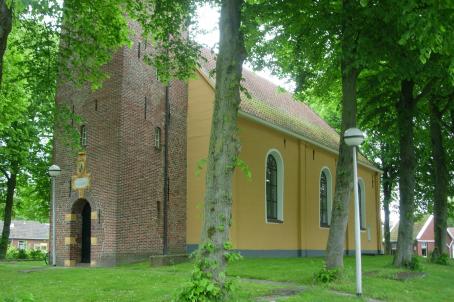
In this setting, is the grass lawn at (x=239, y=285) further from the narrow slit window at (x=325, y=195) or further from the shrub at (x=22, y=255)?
the shrub at (x=22, y=255)

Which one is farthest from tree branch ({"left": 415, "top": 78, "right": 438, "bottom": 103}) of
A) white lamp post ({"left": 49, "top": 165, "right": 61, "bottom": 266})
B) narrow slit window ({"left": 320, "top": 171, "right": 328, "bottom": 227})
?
white lamp post ({"left": 49, "top": 165, "right": 61, "bottom": 266})

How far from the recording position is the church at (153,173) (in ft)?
61.3

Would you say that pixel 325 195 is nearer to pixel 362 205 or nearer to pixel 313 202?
pixel 313 202

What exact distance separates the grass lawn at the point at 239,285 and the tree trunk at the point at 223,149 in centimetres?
78

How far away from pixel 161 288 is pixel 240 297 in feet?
6.84

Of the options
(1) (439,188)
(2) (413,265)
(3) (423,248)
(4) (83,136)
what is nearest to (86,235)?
(4) (83,136)

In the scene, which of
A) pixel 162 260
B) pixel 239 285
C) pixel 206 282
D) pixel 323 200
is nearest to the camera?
pixel 206 282

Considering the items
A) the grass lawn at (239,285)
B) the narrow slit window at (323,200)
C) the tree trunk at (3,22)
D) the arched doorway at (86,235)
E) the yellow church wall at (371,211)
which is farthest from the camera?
the yellow church wall at (371,211)

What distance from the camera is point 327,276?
1225 centimetres

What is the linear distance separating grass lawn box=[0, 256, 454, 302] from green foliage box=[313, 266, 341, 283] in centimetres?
18

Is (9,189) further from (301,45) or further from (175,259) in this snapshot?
(301,45)

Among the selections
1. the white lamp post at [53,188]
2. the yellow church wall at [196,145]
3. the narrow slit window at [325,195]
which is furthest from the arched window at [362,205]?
the white lamp post at [53,188]

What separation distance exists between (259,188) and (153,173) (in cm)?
433

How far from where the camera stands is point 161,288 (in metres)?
11.0
